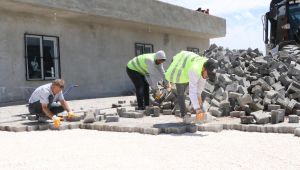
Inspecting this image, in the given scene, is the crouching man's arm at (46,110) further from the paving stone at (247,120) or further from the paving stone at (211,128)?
the paving stone at (247,120)

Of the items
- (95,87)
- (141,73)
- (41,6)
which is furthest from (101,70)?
(141,73)

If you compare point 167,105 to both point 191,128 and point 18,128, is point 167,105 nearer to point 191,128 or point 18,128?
point 191,128

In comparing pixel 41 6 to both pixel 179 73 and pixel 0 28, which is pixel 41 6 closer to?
pixel 0 28

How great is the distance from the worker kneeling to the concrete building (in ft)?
14.4

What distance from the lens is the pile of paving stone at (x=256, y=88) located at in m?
7.53

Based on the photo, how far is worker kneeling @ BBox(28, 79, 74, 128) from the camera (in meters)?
6.74

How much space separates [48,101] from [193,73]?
2.59 meters

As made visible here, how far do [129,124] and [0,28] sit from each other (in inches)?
247

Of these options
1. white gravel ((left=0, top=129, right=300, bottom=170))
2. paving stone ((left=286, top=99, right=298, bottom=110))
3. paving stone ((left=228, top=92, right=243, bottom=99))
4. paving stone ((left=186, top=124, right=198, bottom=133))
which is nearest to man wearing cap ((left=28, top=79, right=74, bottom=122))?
white gravel ((left=0, top=129, right=300, bottom=170))

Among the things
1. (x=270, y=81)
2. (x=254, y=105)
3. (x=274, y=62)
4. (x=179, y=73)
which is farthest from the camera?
(x=274, y=62)

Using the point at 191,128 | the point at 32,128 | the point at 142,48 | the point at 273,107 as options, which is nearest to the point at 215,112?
the point at 273,107

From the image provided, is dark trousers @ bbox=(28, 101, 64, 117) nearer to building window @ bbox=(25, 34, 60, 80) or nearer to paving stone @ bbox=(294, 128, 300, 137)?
paving stone @ bbox=(294, 128, 300, 137)

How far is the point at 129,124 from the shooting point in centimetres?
663

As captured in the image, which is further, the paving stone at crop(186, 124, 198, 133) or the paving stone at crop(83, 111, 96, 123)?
the paving stone at crop(83, 111, 96, 123)
